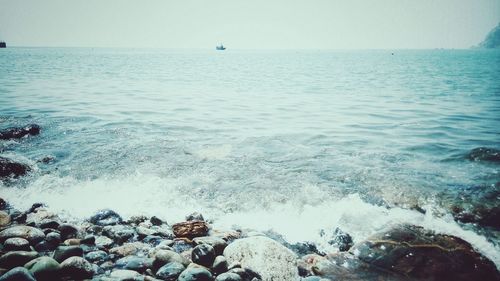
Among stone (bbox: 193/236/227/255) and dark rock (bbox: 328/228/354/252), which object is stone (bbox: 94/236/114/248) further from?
dark rock (bbox: 328/228/354/252)

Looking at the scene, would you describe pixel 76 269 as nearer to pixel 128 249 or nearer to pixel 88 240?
pixel 128 249

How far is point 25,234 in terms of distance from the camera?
17.6 feet

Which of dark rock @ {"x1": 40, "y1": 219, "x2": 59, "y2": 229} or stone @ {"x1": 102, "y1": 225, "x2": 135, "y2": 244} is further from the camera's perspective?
dark rock @ {"x1": 40, "y1": 219, "x2": 59, "y2": 229}

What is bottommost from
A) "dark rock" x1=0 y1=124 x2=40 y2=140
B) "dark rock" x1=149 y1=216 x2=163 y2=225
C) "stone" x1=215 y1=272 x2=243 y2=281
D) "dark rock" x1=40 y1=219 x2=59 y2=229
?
"dark rock" x1=149 y1=216 x2=163 y2=225

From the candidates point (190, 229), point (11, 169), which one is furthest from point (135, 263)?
point (11, 169)

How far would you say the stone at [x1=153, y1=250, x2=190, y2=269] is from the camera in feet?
15.8

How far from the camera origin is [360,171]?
9453mm

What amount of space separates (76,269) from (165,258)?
124 centimetres

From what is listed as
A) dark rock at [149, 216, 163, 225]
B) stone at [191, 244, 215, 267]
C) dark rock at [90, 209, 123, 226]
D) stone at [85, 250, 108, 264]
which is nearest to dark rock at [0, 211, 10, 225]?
dark rock at [90, 209, 123, 226]

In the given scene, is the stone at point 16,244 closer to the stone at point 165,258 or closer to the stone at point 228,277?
the stone at point 165,258

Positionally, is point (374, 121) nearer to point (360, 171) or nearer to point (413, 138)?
point (413, 138)

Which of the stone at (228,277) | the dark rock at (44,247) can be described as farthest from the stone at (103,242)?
the stone at (228,277)

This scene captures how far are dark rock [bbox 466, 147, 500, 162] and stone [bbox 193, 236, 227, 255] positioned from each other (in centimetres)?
967

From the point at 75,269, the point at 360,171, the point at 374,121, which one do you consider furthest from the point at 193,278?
the point at 374,121
